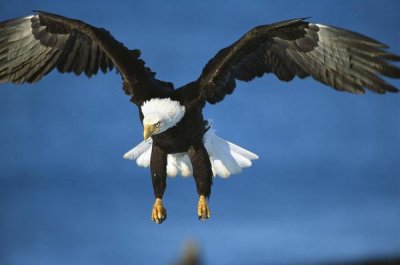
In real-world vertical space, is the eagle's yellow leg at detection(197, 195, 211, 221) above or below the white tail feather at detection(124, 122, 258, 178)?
below

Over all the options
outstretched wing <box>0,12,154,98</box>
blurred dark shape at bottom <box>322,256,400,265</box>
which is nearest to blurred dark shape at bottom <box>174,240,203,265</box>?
blurred dark shape at bottom <box>322,256,400,265</box>

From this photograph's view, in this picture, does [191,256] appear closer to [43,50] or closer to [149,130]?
[149,130]

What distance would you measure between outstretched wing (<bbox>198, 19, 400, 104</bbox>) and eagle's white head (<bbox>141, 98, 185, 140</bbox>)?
20 centimetres

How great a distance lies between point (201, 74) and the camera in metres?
3.73

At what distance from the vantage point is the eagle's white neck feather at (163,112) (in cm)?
354

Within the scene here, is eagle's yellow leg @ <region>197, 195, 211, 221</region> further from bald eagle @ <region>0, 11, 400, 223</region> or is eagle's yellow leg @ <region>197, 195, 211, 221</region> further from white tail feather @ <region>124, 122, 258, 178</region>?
white tail feather @ <region>124, 122, 258, 178</region>

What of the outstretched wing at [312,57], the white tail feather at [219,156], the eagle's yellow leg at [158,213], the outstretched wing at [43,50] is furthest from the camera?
the white tail feather at [219,156]

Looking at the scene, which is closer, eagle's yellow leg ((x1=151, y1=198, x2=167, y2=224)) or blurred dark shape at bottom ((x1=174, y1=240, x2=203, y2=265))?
blurred dark shape at bottom ((x1=174, y1=240, x2=203, y2=265))

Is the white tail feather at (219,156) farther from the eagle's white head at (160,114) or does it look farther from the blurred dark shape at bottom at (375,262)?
the blurred dark shape at bottom at (375,262)

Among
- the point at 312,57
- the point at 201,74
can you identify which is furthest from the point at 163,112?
the point at 312,57

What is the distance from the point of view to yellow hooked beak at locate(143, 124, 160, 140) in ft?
11.6

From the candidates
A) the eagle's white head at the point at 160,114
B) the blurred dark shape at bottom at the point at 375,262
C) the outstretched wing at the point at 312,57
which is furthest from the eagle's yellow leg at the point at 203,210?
the blurred dark shape at bottom at the point at 375,262

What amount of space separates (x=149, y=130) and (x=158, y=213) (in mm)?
553

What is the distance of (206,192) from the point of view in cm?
387
